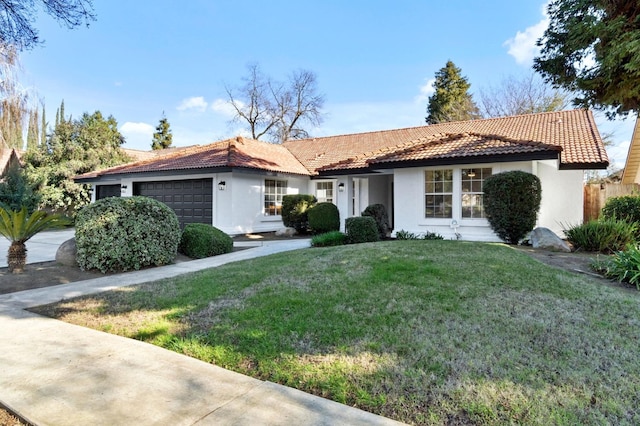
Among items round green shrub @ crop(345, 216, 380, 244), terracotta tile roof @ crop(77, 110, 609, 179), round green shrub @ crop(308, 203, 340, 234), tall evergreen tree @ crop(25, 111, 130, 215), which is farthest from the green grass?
tall evergreen tree @ crop(25, 111, 130, 215)

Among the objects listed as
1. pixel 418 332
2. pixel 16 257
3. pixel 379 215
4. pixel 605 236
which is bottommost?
pixel 418 332

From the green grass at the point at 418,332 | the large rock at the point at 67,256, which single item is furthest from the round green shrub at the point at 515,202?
the large rock at the point at 67,256

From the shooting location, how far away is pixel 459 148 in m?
12.2

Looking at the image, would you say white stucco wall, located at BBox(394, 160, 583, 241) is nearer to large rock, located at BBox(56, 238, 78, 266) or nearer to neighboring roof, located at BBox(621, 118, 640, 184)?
neighboring roof, located at BBox(621, 118, 640, 184)

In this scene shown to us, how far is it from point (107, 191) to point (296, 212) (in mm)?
11439

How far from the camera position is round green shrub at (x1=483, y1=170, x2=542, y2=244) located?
35.0ft

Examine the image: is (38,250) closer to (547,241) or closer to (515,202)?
(515,202)

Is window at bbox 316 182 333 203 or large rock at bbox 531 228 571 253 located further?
window at bbox 316 182 333 203

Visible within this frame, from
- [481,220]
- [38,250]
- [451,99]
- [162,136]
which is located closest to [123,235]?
[38,250]

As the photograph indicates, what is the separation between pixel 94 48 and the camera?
1388 cm

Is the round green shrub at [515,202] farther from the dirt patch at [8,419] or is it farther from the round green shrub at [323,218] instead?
the dirt patch at [8,419]

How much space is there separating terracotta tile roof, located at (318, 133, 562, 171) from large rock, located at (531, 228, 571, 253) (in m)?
2.33

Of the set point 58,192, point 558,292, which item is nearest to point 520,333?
point 558,292

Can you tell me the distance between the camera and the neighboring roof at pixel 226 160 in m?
15.4
